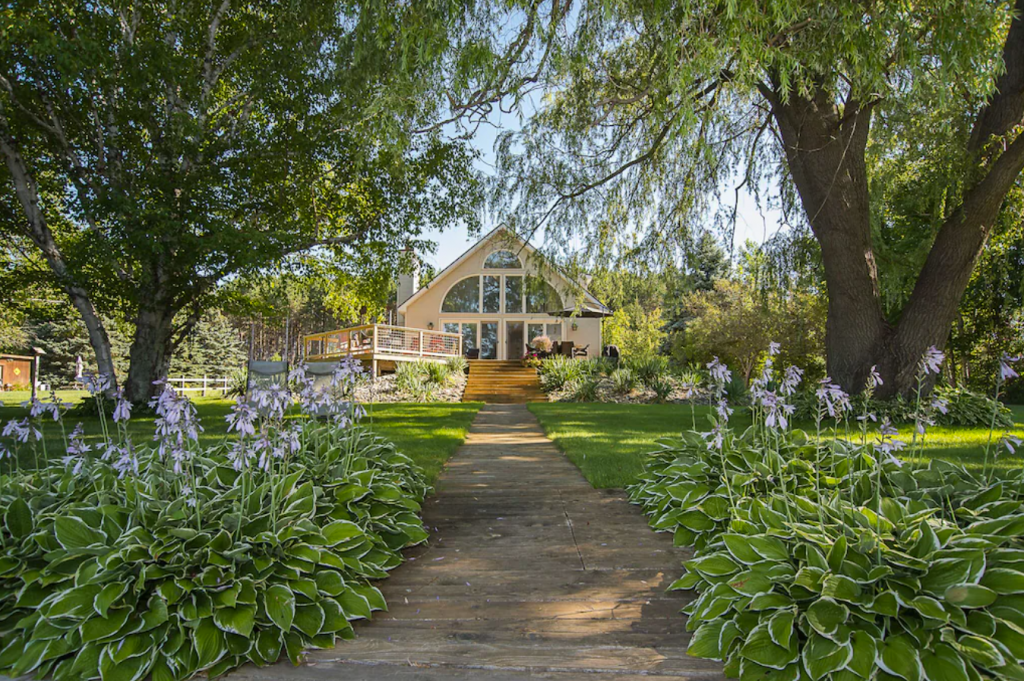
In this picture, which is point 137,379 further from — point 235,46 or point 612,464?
point 612,464

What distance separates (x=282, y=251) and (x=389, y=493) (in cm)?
786

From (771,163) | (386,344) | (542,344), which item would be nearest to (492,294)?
(542,344)

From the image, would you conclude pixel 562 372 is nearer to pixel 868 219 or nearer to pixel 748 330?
pixel 868 219

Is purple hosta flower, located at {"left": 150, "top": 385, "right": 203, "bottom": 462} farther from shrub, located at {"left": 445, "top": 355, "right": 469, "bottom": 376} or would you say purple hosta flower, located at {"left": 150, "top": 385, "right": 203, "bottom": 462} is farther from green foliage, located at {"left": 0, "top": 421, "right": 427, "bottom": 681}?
shrub, located at {"left": 445, "top": 355, "right": 469, "bottom": 376}

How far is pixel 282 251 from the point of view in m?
10.5

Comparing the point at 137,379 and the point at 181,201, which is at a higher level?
the point at 181,201

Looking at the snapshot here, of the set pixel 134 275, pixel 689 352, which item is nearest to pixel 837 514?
pixel 134 275

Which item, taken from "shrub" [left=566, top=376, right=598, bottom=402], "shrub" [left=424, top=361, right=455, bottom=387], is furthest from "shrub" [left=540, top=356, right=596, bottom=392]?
"shrub" [left=424, top=361, right=455, bottom=387]

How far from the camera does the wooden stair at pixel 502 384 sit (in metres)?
16.0

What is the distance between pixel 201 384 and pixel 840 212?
30.3m

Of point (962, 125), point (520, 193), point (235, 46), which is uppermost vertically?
point (235, 46)

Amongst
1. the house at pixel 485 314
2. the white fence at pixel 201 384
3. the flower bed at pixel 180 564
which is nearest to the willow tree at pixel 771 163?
the flower bed at pixel 180 564

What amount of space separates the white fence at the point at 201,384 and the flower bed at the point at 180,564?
24474mm

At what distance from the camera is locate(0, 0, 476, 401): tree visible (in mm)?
9055
